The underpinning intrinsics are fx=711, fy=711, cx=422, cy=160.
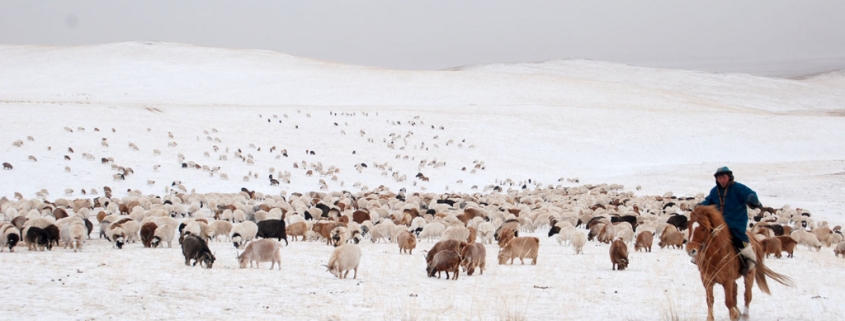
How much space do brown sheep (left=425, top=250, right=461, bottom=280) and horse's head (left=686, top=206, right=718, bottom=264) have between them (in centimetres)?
399

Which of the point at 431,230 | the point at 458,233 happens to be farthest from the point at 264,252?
the point at 431,230

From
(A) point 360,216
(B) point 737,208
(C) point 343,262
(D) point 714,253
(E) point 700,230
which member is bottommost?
(C) point 343,262

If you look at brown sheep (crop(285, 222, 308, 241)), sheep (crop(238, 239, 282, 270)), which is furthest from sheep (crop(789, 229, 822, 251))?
sheep (crop(238, 239, 282, 270))

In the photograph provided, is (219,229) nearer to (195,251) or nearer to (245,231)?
(245,231)

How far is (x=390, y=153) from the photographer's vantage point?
147 feet

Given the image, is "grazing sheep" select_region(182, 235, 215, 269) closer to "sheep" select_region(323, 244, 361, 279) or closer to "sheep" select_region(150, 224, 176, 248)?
"sheep" select_region(323, 244, 361, 279)

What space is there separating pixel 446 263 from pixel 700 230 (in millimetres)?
4222

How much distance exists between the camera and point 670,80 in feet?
371

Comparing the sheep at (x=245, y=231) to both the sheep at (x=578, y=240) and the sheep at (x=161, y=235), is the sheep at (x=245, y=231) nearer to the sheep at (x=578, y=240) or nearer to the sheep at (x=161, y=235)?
the sheep at (x=161, y=235)

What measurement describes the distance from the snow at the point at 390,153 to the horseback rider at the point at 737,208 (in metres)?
0.86

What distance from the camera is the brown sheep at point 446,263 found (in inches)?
431

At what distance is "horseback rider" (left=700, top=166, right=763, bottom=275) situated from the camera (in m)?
7.79

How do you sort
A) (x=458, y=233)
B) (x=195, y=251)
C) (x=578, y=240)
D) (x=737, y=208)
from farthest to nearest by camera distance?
(x=458, y=233) → (x=578, y=240) → (x=195, y=251) → (x=737, y=208)

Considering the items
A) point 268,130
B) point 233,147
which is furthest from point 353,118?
point 233,147
